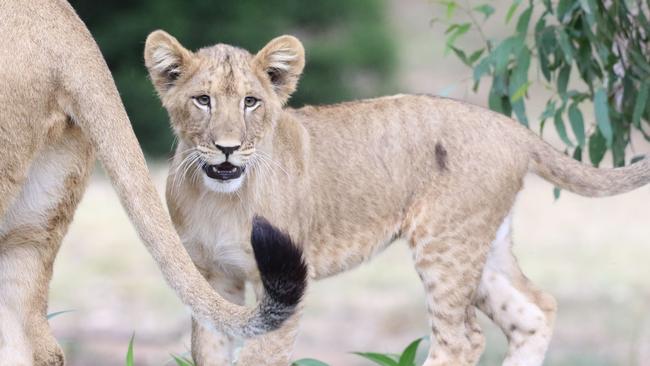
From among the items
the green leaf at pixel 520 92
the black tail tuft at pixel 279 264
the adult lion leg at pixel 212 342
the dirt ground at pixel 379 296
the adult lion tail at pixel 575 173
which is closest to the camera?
the black tail tuft at pixel 279 264

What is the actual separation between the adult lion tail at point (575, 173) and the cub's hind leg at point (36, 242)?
1.58m

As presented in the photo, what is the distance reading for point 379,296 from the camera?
8.92 m

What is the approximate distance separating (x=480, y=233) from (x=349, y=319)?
12.8 ft

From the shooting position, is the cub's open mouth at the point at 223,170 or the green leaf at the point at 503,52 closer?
the cub's open mouth at the point at 223,170

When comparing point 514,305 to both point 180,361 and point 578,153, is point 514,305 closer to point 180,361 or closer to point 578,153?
point 578,153

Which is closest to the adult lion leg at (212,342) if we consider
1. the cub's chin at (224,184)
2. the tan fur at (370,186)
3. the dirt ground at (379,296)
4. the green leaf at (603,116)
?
the tan fur at (370,186)

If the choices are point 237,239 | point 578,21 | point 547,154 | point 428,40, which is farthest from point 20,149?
point 428,40

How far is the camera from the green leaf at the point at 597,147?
5.12 metres

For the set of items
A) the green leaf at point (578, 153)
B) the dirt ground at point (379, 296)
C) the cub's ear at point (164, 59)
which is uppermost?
the cub's ear at point (164, 59)

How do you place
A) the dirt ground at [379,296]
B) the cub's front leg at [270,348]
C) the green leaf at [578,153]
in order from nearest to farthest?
the cub's front leg at [270,348]
the green leaf at [578,153]
the dirt ground at [379,296]

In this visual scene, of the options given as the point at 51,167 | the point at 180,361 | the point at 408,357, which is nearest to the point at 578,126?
the point at 408,357

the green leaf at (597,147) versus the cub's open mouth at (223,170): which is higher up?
the cub's open mouth at (223,170)

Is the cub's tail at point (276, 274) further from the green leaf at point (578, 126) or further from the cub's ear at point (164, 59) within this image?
the green leaf at point (578, 126)

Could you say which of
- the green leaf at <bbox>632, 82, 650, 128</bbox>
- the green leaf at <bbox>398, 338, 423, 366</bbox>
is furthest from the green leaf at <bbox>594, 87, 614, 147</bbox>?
the green leaf at <bbox>398, 338, 423, 366</bbox>
